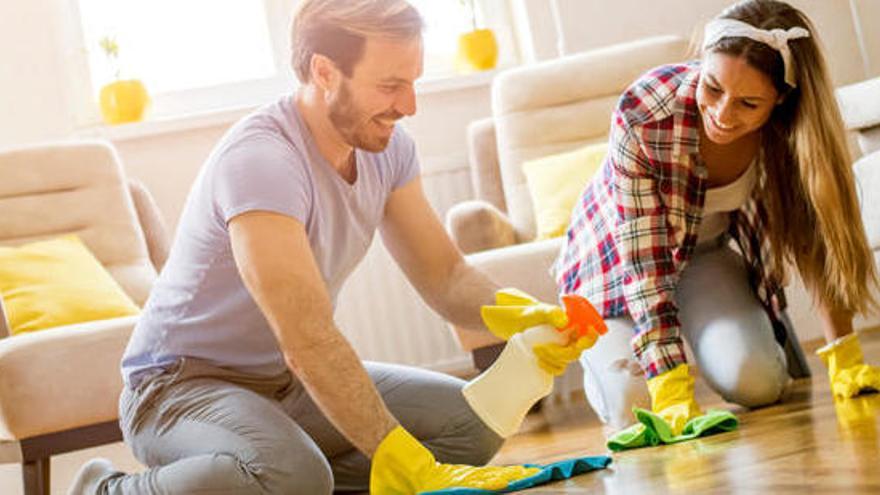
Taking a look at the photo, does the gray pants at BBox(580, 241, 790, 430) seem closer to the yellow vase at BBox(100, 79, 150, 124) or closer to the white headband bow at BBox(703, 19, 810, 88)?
the white headband bow at BBox(703, 19, 810, 88)

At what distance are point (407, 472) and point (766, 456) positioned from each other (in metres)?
0.48

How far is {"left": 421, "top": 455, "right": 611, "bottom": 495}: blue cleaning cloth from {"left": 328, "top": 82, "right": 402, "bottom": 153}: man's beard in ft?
1.70

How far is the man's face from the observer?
6.51ft

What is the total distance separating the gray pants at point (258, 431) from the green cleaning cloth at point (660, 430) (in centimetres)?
22

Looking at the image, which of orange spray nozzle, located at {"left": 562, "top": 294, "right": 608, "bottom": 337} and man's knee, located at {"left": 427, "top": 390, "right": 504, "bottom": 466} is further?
man's knee, located at {"left": 427, "top": 390, "right": 504, "bottom": 466}

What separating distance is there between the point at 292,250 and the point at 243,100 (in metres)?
2.71

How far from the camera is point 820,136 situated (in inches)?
90.9

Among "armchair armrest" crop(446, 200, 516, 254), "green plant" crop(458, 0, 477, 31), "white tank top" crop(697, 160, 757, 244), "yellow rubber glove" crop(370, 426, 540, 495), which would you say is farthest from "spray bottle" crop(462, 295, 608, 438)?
"green plant" crop(458, 0, 477, 31)

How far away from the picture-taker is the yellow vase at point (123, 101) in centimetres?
424

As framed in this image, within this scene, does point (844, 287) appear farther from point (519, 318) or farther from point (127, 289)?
point (127, 289)

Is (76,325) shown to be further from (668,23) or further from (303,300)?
(668,23)

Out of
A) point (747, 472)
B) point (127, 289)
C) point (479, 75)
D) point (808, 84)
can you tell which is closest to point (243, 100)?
point (479, 75)

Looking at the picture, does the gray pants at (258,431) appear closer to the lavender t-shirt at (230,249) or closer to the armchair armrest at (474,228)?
the lavender t-shirt at (230,249)

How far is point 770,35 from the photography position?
7.49 feet
